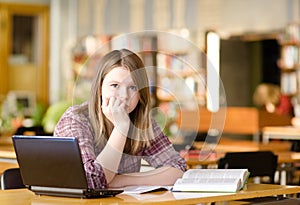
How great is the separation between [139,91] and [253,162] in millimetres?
1570

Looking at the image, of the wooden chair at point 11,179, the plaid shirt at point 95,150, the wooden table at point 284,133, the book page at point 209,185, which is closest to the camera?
the book page at point 209,185

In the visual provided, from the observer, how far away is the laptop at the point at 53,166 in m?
2.66

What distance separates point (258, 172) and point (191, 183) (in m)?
1.63

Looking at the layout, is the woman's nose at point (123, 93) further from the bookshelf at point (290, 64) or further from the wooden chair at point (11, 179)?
the bookshelf at point (290, 64)

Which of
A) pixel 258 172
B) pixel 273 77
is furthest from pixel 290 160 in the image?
pixel 273 77

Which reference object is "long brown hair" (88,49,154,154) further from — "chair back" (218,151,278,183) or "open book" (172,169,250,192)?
"chair back" (218,151,278,183)

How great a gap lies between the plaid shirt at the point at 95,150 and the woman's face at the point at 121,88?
0.16 m

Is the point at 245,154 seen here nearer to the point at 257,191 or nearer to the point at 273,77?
the point at 257,191

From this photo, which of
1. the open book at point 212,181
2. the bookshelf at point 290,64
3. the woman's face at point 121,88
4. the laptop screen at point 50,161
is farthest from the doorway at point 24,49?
the laptop screen at point 50,161

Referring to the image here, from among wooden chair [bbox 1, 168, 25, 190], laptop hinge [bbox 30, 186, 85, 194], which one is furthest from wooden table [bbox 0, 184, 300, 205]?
wooden chair [bbox 1, 168, 25, 190]

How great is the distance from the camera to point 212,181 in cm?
291

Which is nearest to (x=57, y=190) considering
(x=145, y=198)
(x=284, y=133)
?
(x=145, y=198)

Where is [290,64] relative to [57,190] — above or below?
above

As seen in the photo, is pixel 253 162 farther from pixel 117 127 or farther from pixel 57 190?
pixel 57 190
